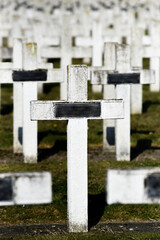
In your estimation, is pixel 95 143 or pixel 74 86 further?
pixel 95 143

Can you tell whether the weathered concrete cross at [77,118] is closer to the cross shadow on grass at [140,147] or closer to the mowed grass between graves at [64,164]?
the mowed grass between graves at [64,164]

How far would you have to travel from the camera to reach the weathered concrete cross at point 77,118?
22.5ft

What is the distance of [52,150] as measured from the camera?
Answer: 11414 millimetres

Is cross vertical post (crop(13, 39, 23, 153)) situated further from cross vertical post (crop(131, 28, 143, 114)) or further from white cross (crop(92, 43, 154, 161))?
cross vertical post (crop(131, 28, 143, 114))

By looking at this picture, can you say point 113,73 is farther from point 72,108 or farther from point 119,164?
point 72,108

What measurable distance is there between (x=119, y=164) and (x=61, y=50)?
647 centimetres

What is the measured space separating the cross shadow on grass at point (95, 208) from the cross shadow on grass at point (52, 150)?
8.28 ft

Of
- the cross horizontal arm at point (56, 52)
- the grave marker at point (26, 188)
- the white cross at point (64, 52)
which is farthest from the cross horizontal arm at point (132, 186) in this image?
the cross horizontal arm at point (56, 52)

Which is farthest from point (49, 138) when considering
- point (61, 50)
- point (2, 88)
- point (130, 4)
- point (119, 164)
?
point (130, 4)

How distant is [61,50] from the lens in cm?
1600

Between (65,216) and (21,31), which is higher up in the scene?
(21,31)

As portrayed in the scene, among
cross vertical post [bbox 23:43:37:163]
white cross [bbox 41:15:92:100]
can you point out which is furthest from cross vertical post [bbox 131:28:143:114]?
cross vertical post [bbox 23:43:37:163]

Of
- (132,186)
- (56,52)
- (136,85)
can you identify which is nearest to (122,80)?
(136,85)

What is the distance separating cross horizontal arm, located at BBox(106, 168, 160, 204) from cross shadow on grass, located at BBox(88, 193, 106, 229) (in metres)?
2.48
